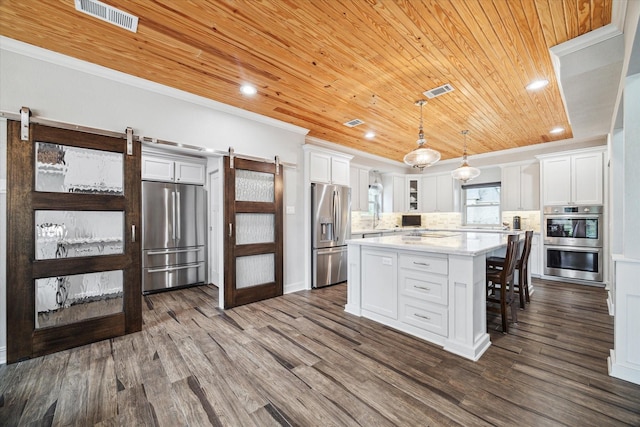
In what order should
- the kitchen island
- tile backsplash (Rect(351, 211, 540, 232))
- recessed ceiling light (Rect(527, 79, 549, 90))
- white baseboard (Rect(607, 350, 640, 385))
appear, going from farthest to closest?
1. tile backsplash (Rect(351, 211, 540, 232))
2. recessed ceiling light (Rect(527, 79, 549, 90))
3. the kitchen island
4. white baseboard (Rect(607, 350, 640, 385))

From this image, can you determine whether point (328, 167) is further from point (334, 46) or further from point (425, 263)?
point (425, 263)

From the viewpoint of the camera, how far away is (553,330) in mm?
2883

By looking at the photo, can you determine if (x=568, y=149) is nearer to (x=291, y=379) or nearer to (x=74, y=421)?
(x=291, y=379)

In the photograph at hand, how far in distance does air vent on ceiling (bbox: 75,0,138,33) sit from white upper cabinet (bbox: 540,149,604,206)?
6.86 meters

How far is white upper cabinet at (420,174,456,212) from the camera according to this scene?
6980mm

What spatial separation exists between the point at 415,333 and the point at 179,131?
3.61 m

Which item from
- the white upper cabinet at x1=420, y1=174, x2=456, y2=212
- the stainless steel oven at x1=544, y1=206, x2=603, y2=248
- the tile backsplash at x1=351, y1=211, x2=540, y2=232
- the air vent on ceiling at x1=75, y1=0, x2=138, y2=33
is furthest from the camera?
the white upper cabinet at x1=420, y1=174, x2=456, y2=212

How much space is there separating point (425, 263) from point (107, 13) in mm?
3422

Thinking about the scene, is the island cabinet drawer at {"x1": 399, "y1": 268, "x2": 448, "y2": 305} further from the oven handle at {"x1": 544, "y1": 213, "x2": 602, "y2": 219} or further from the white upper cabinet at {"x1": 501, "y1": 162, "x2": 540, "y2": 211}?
the white upper cabinet at {"x1": 501, "y1": 162, "x2": 540, "y2": 211}

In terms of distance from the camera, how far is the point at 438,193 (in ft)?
23.7

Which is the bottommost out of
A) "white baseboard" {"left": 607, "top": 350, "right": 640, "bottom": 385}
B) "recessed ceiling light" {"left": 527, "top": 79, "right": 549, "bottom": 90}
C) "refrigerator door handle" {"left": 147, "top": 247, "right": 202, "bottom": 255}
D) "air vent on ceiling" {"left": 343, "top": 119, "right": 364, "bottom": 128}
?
"white baseboard" {"left": 607, "top": 350, "right": 640, "bottom": 385}

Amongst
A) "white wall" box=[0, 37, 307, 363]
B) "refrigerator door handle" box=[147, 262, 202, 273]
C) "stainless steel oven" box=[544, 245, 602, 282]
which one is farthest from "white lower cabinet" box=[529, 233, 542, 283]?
"refrigerator door handle" box=[147, 262, 202, 273]

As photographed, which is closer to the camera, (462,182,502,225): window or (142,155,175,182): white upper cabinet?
(142,155,175,182): white upper cabinet

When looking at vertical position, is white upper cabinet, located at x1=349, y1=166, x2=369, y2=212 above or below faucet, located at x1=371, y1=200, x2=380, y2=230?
above
